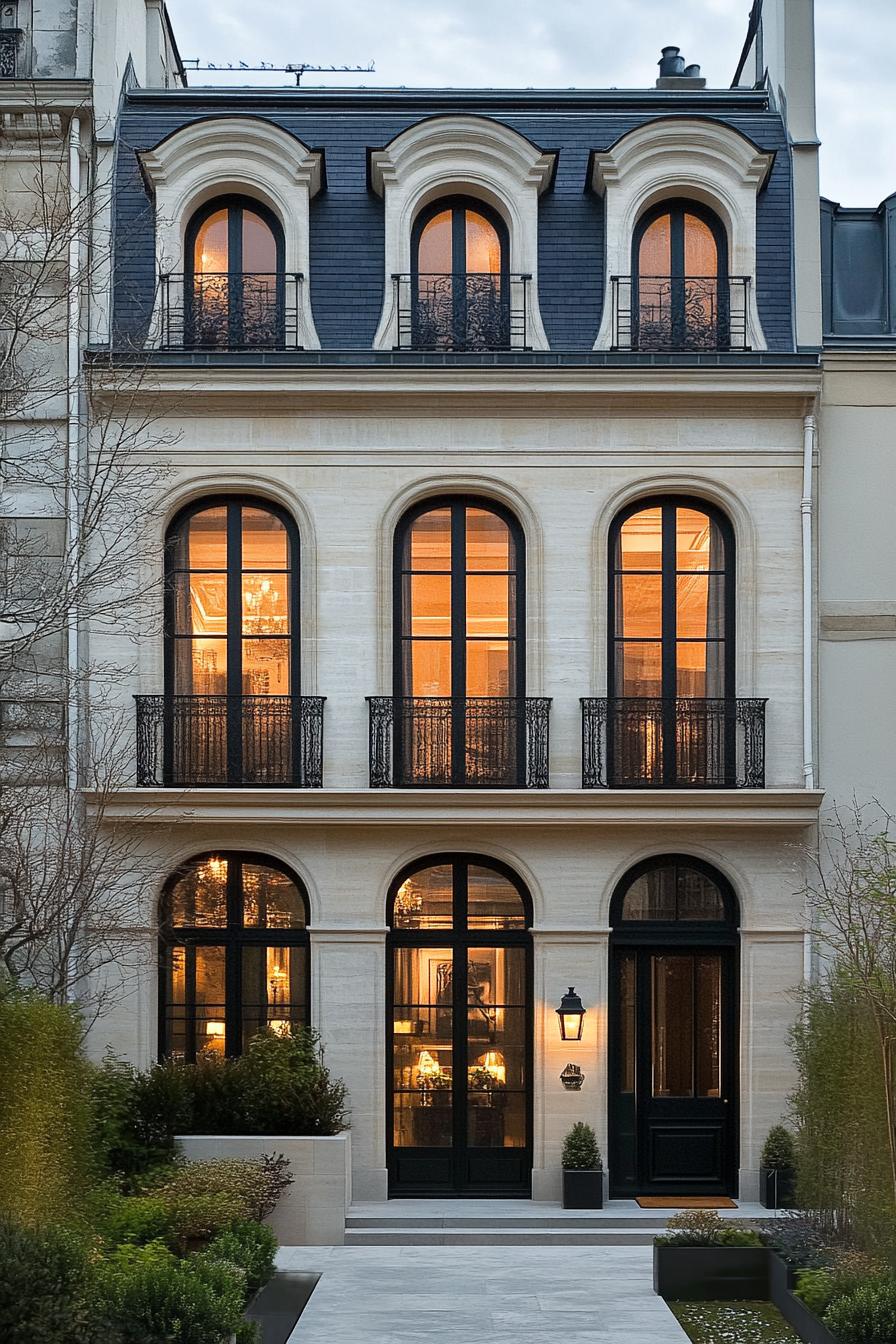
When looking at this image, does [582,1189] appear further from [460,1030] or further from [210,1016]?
[210,1016]

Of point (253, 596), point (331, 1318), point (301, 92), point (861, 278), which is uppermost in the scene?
point (301, 92)

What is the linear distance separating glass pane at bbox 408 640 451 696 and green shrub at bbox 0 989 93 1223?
260 inches

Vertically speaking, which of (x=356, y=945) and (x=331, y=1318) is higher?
(x=356, y=945)

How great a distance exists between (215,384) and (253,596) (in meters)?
2.50

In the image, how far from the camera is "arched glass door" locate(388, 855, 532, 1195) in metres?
18.0

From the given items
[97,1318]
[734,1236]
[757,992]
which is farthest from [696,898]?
[97,1318]

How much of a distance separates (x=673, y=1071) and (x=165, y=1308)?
355 inches

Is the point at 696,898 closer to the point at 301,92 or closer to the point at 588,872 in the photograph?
the point at 588,872

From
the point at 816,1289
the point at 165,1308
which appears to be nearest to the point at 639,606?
the point at 816,1289

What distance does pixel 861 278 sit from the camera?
19.0m

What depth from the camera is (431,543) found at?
1853cm

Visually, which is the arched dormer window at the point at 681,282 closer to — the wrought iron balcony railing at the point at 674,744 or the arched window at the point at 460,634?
the arched window at the point at 460,634

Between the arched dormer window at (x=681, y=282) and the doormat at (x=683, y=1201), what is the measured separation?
970 centimetres

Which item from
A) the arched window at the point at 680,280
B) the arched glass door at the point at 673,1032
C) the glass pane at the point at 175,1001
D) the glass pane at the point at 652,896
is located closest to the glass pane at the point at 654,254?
the arched window at the point at 680,280
